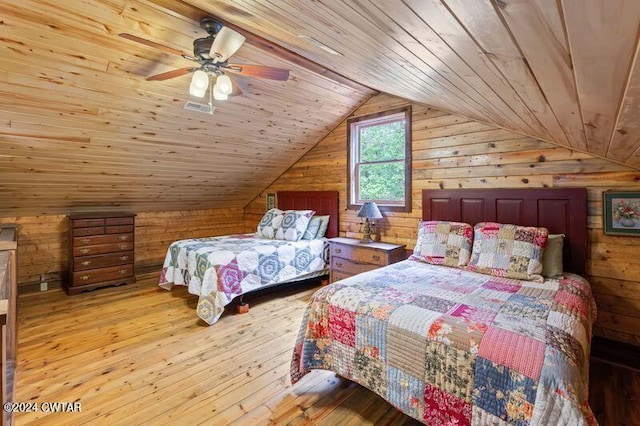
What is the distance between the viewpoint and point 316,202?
462 centimetres

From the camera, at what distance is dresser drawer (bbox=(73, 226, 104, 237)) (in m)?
3.83

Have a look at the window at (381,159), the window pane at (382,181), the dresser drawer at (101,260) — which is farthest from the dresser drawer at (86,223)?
the window pane at (382,181)

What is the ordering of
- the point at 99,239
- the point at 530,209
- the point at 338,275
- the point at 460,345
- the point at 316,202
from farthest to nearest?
the point at 316,202 → the point at 99,239 → the point at 338,275 → the point at 530,209 → the point at 460,345

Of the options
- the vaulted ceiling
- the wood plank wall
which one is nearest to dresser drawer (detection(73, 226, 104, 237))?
the vaulted ceiling

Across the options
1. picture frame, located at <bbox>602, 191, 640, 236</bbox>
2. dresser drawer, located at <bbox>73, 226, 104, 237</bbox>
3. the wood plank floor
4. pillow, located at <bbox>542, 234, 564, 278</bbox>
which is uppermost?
picture frame, located at <bbox>602, 191, 640, 236</bbox>

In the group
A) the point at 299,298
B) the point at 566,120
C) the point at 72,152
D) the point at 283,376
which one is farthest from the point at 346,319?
the point at 72,152

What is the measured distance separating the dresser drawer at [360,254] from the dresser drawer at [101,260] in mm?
2791

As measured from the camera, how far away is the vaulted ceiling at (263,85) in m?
0.75

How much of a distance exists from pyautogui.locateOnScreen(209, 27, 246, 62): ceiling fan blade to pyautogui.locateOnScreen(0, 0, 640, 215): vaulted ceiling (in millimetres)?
144

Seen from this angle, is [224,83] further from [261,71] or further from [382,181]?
[382,181]

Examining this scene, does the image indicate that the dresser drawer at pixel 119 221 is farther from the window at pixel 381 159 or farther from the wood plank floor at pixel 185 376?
the window at pixel 381 159

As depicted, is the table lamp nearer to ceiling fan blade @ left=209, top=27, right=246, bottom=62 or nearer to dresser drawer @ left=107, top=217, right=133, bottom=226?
ceiling fan blade @ left=209, top=27, right=246, bottom=62

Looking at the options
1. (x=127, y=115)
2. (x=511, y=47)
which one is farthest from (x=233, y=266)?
(x=511, y=47)

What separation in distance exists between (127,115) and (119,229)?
1853 millimetres
